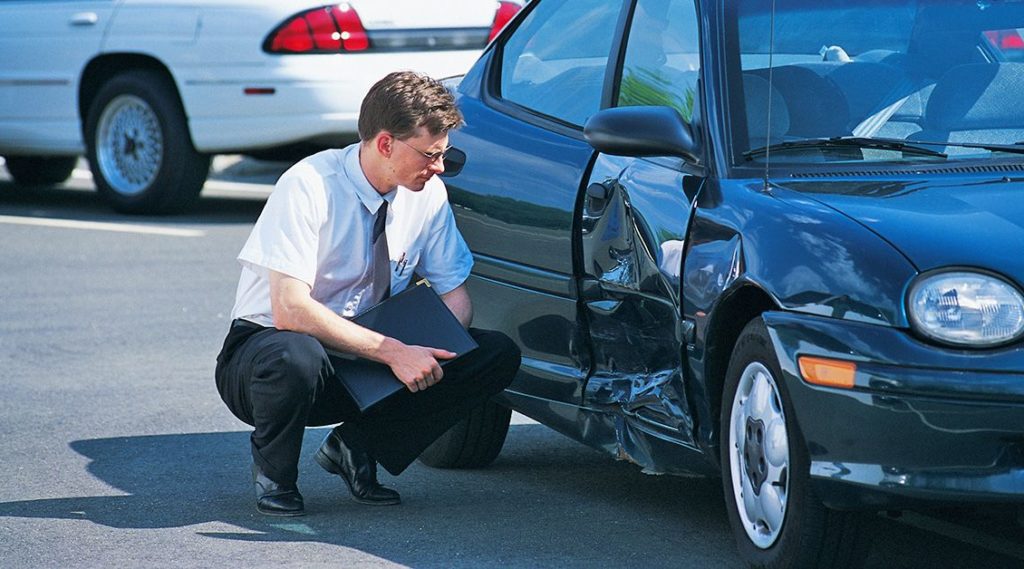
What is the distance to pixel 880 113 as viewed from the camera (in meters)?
4.50

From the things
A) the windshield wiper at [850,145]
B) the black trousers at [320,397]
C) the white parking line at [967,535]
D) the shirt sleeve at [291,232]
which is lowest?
the white parking line at [967,535]

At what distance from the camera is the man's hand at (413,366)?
4.93 metres

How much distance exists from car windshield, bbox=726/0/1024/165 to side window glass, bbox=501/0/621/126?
0.66 meters

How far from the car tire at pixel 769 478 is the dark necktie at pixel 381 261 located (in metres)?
1.26

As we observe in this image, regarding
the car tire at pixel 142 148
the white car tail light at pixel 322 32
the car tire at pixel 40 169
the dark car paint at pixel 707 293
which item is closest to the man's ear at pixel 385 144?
the dark car paint at pixel 707 293

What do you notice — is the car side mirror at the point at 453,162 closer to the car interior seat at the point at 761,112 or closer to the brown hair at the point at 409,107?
the brown hair at the point at 409,107

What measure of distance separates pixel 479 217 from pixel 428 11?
19.2ft

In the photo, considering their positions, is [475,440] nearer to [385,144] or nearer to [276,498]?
[276,498]

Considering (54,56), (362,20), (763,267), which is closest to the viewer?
(763,267)

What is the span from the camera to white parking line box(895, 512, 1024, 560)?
4.62m

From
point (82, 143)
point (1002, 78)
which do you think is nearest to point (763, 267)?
point (1002, 78)

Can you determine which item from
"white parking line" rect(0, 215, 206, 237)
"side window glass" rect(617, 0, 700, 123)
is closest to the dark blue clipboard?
"side window glass" rect(617, 0, 700, 123)

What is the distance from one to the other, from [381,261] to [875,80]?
1.42 meters

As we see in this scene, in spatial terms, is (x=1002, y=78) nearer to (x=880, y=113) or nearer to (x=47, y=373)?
(x=880, y=113)
